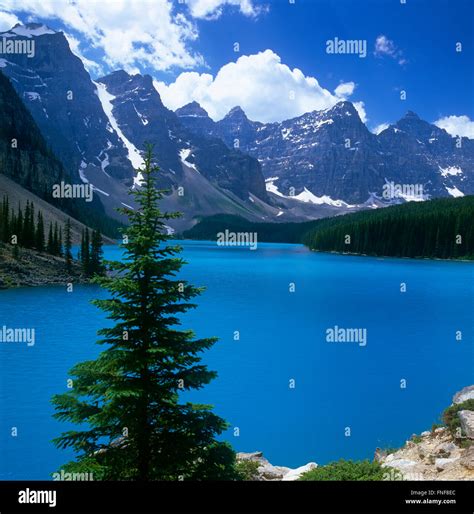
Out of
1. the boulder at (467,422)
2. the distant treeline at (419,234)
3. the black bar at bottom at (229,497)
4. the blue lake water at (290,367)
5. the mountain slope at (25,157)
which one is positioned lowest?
the blue lake water at (290,367)

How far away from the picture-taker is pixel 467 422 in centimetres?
1067

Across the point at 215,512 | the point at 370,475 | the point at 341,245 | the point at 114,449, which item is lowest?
the point at 370,475

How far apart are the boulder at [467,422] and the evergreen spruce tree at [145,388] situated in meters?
6.35

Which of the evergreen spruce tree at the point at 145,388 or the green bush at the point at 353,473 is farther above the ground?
the evergreen spruce tree at the point at 145,388

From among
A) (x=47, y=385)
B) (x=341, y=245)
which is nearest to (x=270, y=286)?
(x=47, y=385)

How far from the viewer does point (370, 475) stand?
293 inches

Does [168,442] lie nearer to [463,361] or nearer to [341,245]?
[463,361]

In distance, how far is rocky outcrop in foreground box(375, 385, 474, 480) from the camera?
706 cm

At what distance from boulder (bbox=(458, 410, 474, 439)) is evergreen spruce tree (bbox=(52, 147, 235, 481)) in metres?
6.35

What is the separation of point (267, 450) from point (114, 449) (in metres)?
8.21

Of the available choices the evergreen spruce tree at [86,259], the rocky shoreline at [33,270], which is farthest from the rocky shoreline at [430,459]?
the evergreen spruce tree at [86,259]

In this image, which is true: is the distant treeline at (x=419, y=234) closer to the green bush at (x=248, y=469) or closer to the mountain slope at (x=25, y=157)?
the mountain slope at (x=25, y=157)

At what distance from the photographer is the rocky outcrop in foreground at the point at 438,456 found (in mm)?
7062

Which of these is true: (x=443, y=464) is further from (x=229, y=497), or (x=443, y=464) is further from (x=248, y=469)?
(x=229, y=497)
